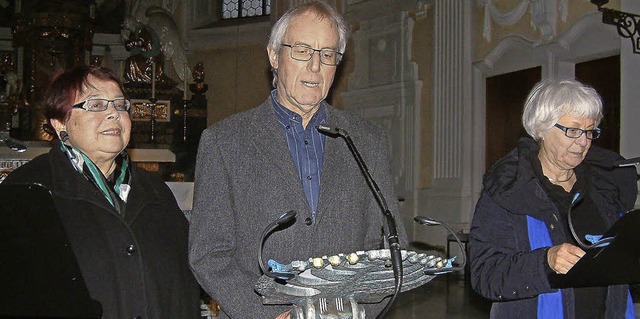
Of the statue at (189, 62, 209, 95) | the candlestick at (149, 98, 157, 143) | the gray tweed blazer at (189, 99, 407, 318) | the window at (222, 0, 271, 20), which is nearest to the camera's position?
the gray tweed blazer at (189, 99, 407, 318)

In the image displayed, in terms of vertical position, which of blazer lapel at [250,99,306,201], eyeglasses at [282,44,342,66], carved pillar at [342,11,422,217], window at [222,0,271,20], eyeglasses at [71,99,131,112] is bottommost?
blazer lapel at [250,99,306,201]

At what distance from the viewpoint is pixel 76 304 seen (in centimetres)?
173

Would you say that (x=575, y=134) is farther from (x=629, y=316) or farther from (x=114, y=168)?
(x=114, y=168)

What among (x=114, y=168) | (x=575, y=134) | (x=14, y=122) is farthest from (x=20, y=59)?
(x=575, y=134)

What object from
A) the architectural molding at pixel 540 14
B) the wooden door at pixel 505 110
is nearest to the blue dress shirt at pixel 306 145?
the architectural molding at pixel 540 14

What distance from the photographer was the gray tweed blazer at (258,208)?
2.07 m

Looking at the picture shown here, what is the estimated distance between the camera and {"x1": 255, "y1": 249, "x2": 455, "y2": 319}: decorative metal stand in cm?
164

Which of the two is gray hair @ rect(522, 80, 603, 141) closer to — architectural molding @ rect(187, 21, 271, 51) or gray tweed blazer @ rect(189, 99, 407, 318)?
gray tweed blazer @ rect(189, 99, 407, 318)

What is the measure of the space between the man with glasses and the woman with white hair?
0.42m

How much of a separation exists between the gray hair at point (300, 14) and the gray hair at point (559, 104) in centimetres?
76

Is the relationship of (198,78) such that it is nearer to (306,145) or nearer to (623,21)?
(623,21)

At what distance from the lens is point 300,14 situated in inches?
88.0

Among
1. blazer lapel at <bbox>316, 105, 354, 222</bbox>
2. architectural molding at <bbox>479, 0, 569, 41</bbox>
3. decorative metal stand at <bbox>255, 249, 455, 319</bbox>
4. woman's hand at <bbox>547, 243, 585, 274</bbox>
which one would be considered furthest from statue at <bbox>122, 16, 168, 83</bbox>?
decorative metal stand at <bbox>255, 249, 455, 319</bbox>

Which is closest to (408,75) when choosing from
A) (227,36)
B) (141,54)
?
(141,54)
